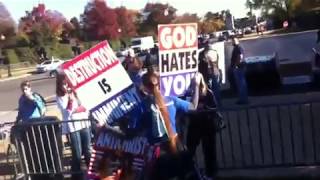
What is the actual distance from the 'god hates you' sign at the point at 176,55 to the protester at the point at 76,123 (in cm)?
256

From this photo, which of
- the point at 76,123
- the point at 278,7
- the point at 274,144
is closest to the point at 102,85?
the point at 76,123

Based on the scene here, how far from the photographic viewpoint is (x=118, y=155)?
546 cm

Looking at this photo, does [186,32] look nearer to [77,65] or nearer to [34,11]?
[77,65]

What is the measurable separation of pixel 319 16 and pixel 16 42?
3816cm

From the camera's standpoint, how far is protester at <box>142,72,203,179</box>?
17.7 feet

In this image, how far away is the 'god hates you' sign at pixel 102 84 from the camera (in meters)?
5.22

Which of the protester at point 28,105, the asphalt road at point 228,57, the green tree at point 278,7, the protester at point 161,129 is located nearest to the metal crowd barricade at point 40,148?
the protester at point 28,105

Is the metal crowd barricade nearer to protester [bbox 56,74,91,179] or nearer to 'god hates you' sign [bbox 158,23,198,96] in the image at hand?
protester [bbox 56,74,91,179]

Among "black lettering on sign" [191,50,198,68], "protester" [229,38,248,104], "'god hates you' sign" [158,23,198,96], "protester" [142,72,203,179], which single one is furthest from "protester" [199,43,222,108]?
"protester" [142,72,203,179]

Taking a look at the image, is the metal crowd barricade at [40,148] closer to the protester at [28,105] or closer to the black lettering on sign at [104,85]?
the protester at [28,105]

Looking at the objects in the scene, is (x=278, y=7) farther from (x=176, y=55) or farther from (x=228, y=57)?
(x=176, y=55)

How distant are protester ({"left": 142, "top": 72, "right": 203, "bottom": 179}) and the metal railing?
1900 mm

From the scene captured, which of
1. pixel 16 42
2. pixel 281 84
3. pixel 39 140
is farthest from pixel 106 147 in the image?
pixel 16 42

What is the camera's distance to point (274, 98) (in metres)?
15.1
